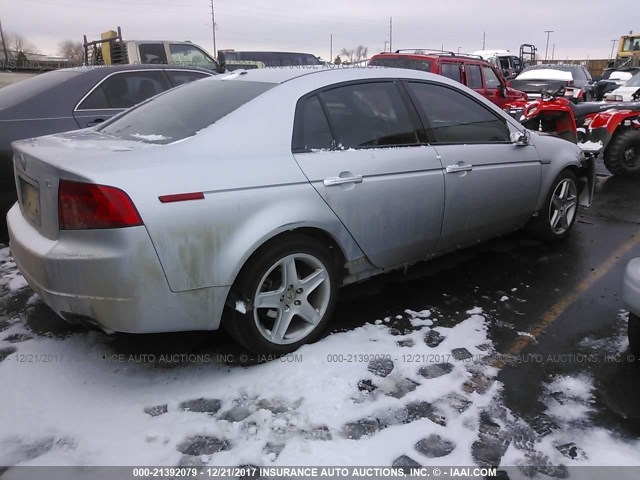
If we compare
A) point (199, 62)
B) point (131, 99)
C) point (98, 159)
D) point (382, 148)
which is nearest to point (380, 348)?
point (382, 148)

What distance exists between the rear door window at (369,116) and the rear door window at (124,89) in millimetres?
2924

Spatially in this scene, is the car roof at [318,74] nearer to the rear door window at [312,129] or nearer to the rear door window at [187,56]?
the rear door window at [312,129]

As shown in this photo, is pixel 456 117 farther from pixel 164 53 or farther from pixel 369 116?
pixel 164 53

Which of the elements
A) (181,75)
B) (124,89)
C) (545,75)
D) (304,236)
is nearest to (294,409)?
(304,236)

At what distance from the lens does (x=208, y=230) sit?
2.54 metres

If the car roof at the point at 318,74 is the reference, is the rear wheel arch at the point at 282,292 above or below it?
below

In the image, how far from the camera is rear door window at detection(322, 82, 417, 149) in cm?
321

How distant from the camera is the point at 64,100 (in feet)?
15.8

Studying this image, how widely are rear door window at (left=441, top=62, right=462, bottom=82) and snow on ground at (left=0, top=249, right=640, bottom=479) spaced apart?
26.0 feet

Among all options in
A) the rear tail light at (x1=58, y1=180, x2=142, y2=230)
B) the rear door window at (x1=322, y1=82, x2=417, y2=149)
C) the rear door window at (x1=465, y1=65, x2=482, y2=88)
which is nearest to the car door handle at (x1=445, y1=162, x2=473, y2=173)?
the rear door window at (x1=322, y1=82, x2=417, y2=149)

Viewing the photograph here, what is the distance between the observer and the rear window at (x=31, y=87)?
4730 millimetres

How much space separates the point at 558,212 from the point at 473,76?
681cm

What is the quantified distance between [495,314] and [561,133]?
5472mm

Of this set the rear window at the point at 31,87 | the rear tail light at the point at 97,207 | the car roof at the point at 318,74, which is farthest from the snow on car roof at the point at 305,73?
the rear window at the point at 31,87
